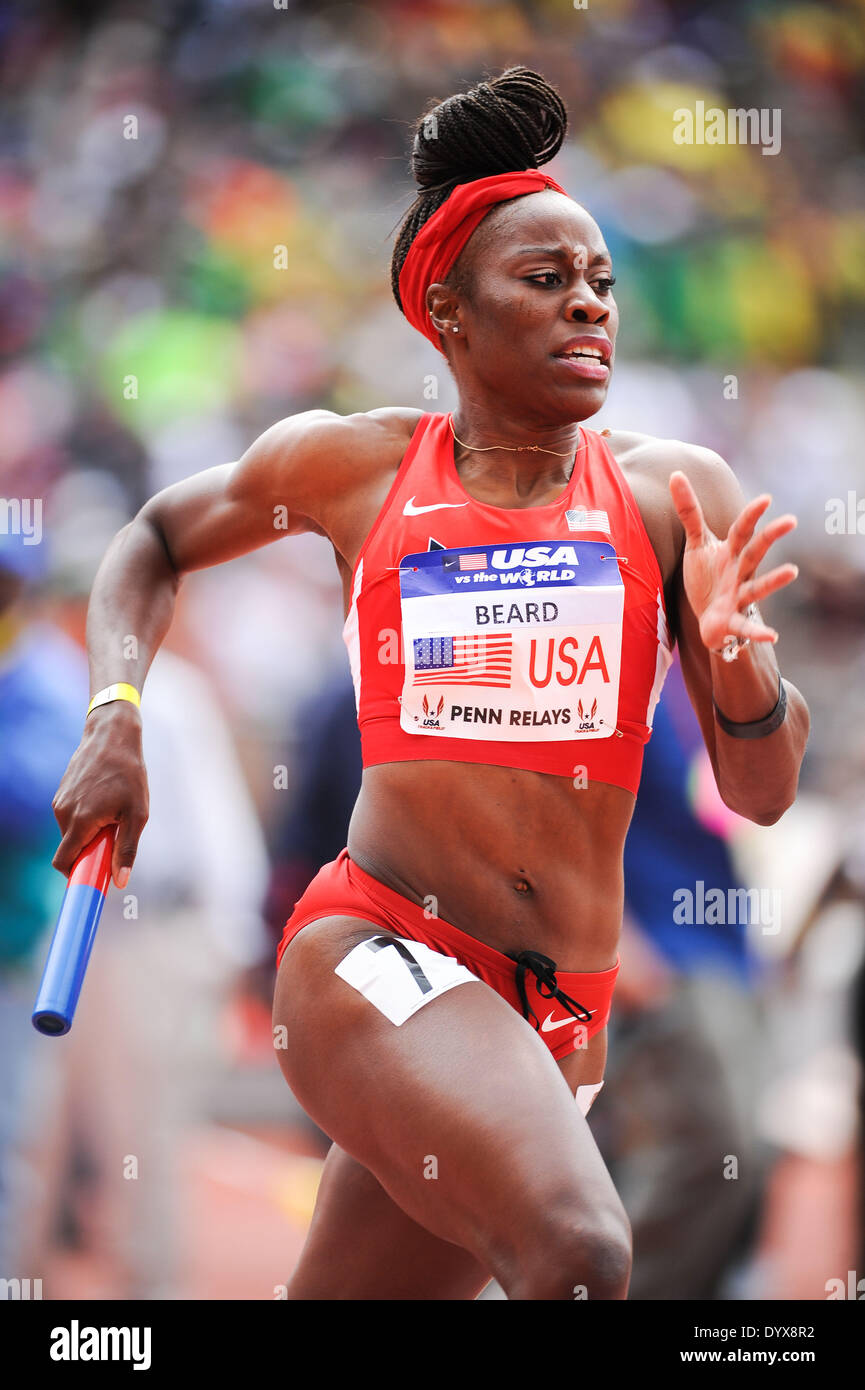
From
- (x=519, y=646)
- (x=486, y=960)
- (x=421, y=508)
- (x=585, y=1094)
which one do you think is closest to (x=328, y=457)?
(x=421, y=508)

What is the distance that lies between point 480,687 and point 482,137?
1090 mm

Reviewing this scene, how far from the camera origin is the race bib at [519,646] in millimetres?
2600

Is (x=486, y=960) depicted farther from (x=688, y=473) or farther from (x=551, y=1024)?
(x=688, y=473)

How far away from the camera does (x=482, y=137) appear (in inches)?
115

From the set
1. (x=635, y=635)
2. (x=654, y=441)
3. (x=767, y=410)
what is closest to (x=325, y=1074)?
(x=635, y=635)

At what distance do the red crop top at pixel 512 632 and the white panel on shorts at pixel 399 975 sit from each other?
356mm

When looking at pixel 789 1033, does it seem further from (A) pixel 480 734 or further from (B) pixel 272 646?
(A) pixel 480 734

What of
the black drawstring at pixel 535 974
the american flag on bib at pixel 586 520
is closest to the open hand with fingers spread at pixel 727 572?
the american flag on bib at pixel 586 520

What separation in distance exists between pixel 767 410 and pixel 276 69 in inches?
111

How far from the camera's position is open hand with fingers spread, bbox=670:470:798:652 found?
229cm

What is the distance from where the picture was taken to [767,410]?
6730 mm

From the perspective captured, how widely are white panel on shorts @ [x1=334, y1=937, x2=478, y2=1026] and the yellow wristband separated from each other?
65 cm

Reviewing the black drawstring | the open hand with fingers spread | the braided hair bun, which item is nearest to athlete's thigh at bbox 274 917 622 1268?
the black drawstring

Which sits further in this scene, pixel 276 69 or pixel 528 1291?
pixel 276 69
